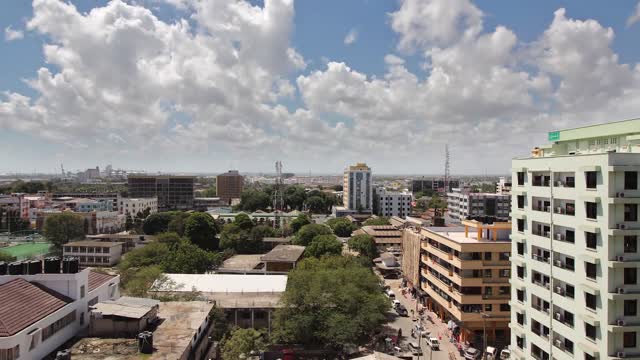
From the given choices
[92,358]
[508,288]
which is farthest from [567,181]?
[92,358]

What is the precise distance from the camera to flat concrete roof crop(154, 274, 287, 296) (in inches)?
1683

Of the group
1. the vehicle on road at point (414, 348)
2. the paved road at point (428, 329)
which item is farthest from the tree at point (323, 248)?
the vehicle on road at point (414, 348)

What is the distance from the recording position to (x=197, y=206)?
161 metres

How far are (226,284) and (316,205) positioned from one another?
345 ft

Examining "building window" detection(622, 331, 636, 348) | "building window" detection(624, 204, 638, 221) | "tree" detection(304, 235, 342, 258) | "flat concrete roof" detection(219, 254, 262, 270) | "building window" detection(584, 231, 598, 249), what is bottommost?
"flat concrete roof" detection(219, 254, 262, 270)

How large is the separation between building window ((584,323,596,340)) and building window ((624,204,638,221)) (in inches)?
210

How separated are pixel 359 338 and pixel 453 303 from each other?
1003cm

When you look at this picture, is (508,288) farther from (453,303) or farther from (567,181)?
(567,181)

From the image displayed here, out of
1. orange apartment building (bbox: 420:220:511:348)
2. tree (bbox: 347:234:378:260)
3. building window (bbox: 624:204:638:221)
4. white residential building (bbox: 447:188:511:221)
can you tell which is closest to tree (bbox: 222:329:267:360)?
orange apartment building (bbox: 420:220:511:348)

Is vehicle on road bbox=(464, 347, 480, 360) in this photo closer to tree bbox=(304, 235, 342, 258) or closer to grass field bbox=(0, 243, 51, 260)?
tree bbox=(304, 235, 342, 258)

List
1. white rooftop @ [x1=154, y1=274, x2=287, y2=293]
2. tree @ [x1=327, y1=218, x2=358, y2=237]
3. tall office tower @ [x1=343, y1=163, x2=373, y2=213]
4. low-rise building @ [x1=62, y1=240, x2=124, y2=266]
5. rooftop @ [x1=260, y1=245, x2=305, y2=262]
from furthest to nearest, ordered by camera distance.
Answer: tall office tower @ [x1=343, y1=163, x2=373, y2=213] → tree @ [x1=327, y1=218, x2=358, y2=237] → low-rise building @ [x1=62, y1=240, x2=124, y2=266] → rooftop @ [x1=260, y1=245, x2=305, y2=262] → white rooftop @ [x1=154, y1=274, x2=287, y2=293]

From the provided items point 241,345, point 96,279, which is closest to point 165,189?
point 96,279

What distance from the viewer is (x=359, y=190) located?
13638 centimetres

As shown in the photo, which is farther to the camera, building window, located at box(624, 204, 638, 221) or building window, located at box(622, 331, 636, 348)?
building window, located at box(624, 204, 638, 221)
